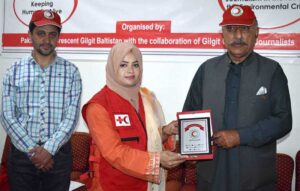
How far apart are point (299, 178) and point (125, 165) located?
204 centimetres

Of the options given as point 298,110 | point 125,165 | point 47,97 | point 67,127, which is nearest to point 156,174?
point 125,165

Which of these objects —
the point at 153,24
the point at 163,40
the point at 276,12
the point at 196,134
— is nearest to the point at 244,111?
the point at 196,134

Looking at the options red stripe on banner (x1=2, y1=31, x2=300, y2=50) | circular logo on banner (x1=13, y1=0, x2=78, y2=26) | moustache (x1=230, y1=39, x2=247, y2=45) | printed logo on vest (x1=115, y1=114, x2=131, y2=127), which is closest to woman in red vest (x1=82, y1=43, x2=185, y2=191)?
printed logo on vest (x1=115, y1=114, x2=131, y2=127)

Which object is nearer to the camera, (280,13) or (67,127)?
(67,127)

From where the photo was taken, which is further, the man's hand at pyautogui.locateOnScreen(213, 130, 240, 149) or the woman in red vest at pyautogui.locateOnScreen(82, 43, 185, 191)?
the man's hand at pyautogui.locateOnScreen(213, 130, 240, 149)

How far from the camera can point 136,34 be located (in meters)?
3.83

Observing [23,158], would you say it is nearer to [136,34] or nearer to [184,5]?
[136,34]

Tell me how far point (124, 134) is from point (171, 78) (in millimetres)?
1938

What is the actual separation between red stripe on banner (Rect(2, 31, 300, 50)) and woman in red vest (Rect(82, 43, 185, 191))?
1634mm

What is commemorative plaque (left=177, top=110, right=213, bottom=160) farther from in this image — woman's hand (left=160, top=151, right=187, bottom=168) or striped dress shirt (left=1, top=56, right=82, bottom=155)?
striped dress shirt (left=1, top=56, right=82, bottom=155)

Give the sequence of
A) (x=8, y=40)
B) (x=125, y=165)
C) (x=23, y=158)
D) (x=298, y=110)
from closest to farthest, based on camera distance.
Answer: (x=125, y=165)
(x=23, y=158)
(x=298, y=110)
(x=8, y=40)

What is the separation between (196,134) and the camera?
211cm

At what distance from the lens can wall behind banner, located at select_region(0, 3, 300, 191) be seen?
11.3 feet

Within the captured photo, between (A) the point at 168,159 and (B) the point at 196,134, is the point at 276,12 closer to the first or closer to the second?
(B) the point at 196,134
